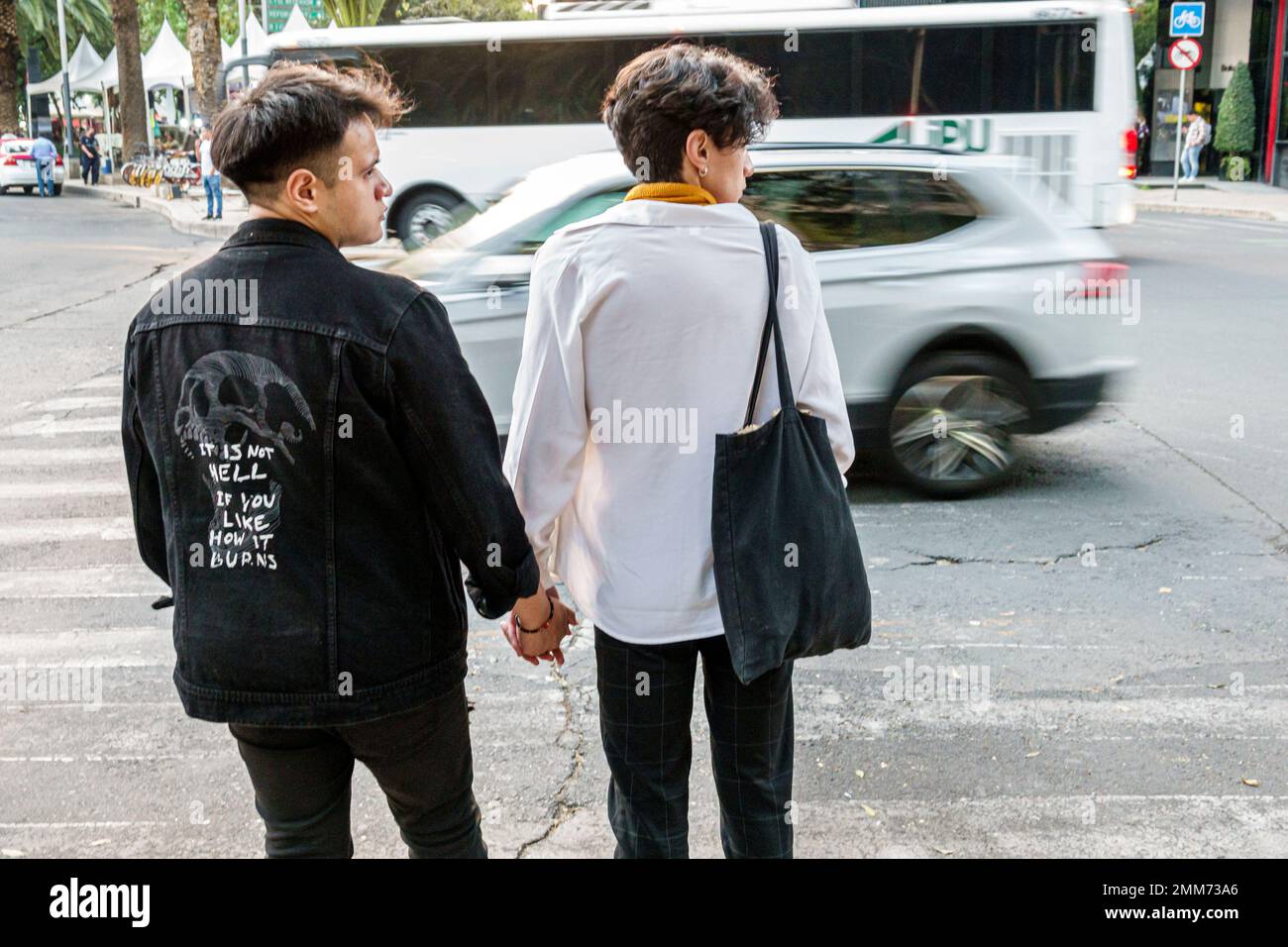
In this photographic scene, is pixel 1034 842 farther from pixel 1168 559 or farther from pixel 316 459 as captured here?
pixel 1168 559

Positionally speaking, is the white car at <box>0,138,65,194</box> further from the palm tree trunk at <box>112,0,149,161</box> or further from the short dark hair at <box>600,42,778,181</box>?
the short dark hair at <box>600,42,778,181</box>

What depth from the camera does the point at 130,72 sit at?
116ft

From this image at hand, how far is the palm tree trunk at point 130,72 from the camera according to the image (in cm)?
3422

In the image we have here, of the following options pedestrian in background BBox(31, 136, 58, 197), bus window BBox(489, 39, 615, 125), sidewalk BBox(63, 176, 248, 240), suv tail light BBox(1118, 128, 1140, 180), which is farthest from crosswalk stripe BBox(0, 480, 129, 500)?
pedestrian in background BBox(31, 136, 58, 197)

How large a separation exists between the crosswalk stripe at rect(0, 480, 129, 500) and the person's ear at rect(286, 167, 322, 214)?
526 cm

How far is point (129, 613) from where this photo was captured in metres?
5.16

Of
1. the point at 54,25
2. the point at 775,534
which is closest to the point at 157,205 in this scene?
the point at 775,534

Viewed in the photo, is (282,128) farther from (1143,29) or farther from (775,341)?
(1143,29)

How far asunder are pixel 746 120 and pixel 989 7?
612 inches

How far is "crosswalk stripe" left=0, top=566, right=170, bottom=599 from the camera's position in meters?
5.38

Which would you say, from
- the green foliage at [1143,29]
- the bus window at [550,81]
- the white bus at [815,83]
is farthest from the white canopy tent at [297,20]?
the green foliage at [1143,29]

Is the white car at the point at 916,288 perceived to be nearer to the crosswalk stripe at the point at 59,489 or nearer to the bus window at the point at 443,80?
the crosswalk stripe at the point at 59,489

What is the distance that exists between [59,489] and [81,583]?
1.64 m

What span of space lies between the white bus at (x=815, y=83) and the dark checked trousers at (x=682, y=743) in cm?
1379
